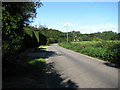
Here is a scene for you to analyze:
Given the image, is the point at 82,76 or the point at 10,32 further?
the point at 82,76

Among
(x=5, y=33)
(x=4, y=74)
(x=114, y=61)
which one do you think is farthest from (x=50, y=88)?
(x=114, y=61)

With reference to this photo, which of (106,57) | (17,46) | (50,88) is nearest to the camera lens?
(50,88)

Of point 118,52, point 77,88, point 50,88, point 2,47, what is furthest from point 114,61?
point 2,47

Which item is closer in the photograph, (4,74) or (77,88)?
(77,88)

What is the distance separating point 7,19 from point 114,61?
965 centimetres

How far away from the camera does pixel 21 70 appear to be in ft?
22.0

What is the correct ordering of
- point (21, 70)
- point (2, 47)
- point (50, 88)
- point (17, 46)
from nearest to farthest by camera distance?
point (50, 88) → point (2, 47) → point (17, 46) → point (21, 70)

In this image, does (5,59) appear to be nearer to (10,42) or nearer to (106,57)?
(10,42)

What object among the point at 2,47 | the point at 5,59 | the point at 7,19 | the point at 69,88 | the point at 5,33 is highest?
the point at 7,19

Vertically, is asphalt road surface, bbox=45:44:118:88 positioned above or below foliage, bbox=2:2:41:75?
below

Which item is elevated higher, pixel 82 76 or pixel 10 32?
pixel 10 32

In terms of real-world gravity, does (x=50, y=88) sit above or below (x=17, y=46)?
below

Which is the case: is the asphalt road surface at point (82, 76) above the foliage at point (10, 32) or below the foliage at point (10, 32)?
below

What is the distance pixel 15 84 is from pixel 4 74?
47.2 inches
